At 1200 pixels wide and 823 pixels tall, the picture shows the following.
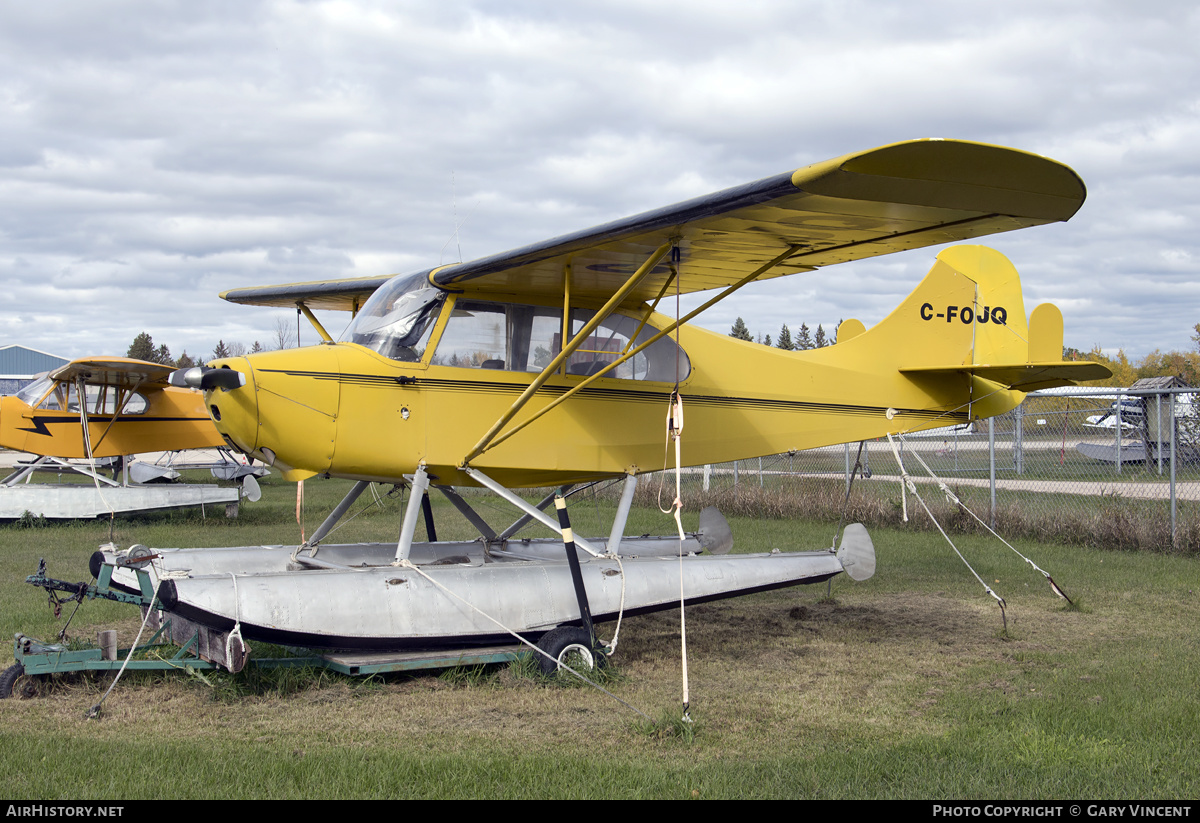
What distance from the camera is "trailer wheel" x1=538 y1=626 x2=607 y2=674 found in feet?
20.7

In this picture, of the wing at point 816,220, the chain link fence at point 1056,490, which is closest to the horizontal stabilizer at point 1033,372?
the chain link fence at point 1056,490

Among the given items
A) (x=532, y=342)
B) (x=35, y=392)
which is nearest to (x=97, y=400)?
(x=35, y=392)

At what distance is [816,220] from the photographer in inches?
223

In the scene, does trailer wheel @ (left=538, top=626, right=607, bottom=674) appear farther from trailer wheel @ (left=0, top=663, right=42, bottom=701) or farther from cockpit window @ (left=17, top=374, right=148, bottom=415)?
cockpit window @ (left=17, top=374, right=148, bottom=415)

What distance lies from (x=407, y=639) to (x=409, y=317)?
8.25 ft

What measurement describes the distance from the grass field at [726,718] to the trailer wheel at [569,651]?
0.16 m

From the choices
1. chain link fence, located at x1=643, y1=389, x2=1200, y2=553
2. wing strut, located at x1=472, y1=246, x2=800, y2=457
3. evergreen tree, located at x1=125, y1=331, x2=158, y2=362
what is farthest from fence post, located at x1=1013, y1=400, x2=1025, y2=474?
evergreen tree, located at x1=125, y1=331, x2=158, y2=362

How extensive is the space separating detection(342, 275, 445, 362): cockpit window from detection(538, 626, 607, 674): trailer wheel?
7.94 ft

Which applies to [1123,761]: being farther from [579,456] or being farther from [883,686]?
[579,456]

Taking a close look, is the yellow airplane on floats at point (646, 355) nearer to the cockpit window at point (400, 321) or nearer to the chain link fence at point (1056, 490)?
the cockpit window at point (400, 321)

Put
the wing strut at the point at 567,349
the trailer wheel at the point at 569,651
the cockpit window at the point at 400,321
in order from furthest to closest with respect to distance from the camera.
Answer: the cockpit window at the point at 400,321
the trailer wheel at the point at 569,651
the wing strut at the point at 567,349

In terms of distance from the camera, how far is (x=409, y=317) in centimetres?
698

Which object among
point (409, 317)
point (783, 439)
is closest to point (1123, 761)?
point (783, 439)

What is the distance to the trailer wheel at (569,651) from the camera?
6.31 metres
